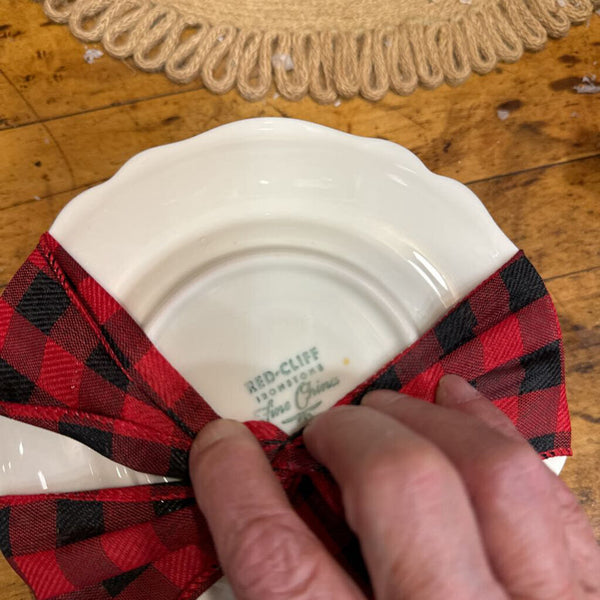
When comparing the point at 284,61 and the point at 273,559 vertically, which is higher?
the point at 284,61

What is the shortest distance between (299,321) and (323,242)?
2.6 inches

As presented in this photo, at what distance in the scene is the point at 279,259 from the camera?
1.32 feet

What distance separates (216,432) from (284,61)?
0.35m

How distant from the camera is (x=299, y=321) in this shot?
41 cm

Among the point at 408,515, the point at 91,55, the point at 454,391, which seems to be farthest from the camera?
the point at 91,55

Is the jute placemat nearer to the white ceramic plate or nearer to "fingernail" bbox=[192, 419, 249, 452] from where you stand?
the white ceramic plate

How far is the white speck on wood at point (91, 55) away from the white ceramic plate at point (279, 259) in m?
0.18

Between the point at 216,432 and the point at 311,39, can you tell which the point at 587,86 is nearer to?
the point at 311,39

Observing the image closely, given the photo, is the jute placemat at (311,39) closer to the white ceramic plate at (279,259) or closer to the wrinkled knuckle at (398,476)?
the white ceramic plate at (279,259)

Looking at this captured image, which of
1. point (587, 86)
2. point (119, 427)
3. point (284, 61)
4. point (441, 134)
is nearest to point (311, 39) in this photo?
point (284, 61)

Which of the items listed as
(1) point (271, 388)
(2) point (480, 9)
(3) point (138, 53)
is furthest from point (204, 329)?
(2) point (480, 9)

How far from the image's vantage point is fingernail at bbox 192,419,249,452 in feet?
Result: 1.12

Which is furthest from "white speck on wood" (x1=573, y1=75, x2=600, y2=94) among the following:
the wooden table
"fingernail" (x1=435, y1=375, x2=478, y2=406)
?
"fingernail" (x1=435, y1=375, x2=478, y2=406)

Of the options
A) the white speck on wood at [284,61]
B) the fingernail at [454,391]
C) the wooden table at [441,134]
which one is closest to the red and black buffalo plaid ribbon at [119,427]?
the fingernail at [454,391]
